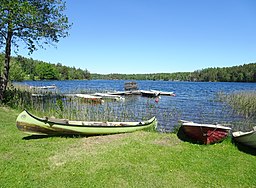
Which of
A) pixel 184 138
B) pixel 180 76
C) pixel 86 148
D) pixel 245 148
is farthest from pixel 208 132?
pixel 180 76

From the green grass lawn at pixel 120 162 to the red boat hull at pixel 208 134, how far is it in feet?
0.76

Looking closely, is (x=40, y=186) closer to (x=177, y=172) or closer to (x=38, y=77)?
(x=177, y=172)

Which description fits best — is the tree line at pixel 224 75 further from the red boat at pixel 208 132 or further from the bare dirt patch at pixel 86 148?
the bare dirt patch at pixel 86 148

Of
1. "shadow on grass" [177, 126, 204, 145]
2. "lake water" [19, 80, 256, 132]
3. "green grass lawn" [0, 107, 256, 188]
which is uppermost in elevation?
"shadow on grass" [177, 126, 204, 145]

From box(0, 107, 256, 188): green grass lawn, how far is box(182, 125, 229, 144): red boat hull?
0.76 ft

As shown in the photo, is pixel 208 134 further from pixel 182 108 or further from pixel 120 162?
pixel 182 108

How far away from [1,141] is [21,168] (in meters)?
2.66

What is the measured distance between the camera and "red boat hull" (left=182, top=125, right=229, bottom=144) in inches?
289

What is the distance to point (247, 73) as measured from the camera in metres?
95.4

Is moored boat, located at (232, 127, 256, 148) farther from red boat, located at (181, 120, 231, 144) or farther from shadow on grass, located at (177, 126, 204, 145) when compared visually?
shadow on grass, located at (177, 126, 204, 145)

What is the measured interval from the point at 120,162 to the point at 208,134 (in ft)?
10.9

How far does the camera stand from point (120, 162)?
232 inches

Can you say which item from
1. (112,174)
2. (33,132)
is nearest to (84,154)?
(112,174)

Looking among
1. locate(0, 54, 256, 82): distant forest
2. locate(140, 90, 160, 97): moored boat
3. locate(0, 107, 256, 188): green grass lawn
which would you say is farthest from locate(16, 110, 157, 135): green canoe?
locate(0, 54, 256, 82): distant forest
